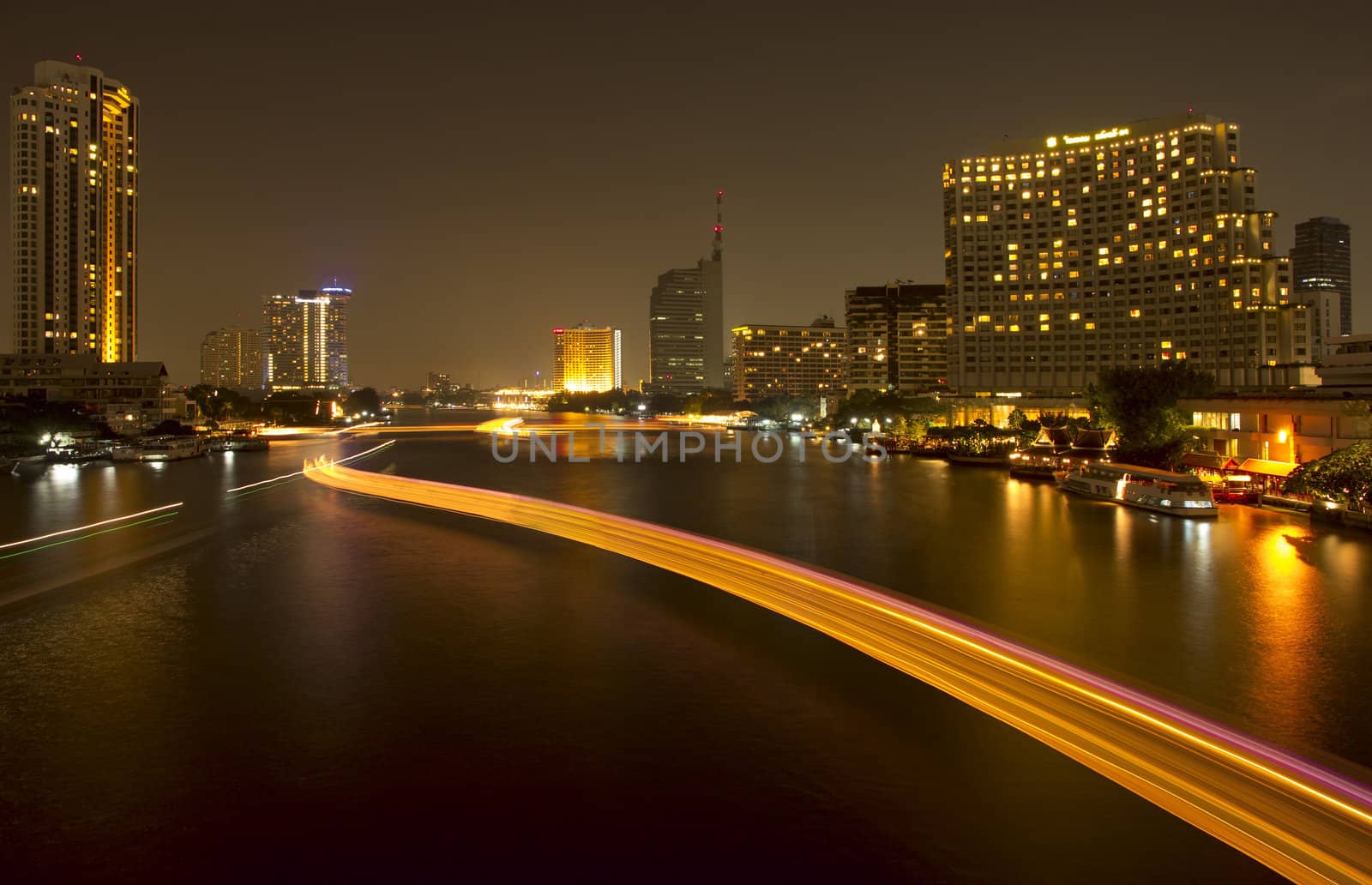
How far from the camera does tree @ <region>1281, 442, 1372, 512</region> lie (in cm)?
2039

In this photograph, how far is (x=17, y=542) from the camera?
17.6 metres

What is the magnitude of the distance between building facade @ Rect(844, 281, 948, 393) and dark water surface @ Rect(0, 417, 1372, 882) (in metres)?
153

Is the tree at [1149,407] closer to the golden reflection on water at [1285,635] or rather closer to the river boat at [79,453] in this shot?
the golden reflection on water at [1285,635]

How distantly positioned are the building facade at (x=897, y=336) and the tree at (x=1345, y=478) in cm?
14121

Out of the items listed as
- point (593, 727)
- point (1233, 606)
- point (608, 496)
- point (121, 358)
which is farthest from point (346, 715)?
point (121, 358)

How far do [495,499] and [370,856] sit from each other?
18.4 metres

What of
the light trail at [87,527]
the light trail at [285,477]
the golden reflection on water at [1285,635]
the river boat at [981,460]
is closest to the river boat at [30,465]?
the light trail at [285,477]

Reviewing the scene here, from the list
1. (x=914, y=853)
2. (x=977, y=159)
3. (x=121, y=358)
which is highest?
(x=977, y=159)

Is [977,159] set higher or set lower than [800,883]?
higher

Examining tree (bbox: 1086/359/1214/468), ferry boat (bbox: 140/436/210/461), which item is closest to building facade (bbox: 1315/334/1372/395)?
tree (bbox: 1086/359/1214/468)

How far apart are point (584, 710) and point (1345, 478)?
2141 centimetres

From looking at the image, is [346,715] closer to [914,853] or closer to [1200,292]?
[914,853]

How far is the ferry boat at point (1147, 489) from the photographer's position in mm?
23141

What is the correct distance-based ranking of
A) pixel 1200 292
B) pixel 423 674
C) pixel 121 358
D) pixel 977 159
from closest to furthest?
pixel 423 674 < pixel 1200 292 < pixel 121 358 < pixel 977 159
